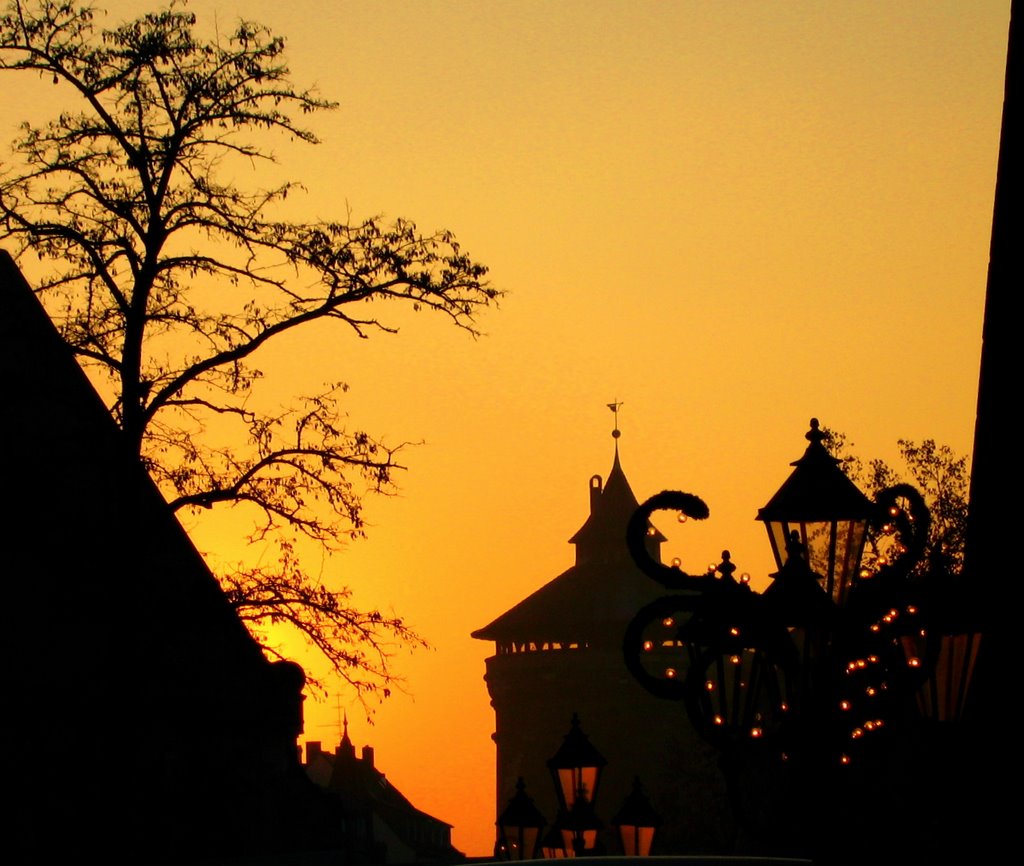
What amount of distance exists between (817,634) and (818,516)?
0.56 meters

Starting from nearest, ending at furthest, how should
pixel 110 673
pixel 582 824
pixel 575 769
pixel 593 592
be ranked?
pixel 110 673 → pixel 582 824 → pixel 575 769 → pixel 593 592

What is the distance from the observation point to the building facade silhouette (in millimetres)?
77938

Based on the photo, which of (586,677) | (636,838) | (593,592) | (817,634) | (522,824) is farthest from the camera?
(593,592)

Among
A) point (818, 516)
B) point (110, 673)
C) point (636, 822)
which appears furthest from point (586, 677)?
point (818, 516)

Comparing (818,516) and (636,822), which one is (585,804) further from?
(818,516)

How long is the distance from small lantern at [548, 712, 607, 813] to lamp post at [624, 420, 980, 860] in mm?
4795

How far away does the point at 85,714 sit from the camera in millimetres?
15922

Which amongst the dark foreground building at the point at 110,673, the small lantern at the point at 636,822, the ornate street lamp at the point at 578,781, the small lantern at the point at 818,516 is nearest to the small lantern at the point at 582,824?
the ornate street lamp at the point at 578,781

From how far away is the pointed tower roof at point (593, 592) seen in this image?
89.3 metres

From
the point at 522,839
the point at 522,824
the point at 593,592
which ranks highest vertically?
the point at 593,592

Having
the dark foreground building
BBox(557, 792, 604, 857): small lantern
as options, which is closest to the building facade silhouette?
the dark foreground building

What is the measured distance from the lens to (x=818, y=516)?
8.63 m

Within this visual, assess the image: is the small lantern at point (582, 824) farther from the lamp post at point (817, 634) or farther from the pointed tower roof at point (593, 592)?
the pointed tower roof at point (593, 592)

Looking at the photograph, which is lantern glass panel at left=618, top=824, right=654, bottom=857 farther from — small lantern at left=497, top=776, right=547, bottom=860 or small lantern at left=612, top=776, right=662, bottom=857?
small lantern at left=497, top=776, right=547, bottom=860
